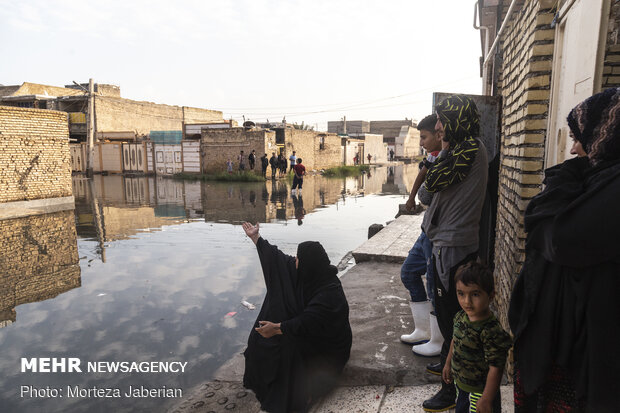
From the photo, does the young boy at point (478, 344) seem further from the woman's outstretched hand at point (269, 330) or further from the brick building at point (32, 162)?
the brick building at point (32, 162)

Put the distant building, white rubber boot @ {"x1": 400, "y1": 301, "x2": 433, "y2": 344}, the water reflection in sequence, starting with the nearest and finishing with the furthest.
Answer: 1. white rubber boot @ {"x1": 400, "y1": 301, "x2": 433, "y2": 344}
2. the water reflection
3. the distant building

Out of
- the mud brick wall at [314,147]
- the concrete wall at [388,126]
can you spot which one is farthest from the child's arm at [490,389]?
the concrete wall at [388,126]

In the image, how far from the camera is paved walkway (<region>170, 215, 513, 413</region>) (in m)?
2.58

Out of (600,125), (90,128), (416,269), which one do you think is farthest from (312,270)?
(90,128)

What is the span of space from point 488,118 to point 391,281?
2.09 metres

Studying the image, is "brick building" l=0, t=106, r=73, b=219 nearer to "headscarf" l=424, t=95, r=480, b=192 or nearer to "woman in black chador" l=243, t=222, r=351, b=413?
"woman in black chador" l=243, t=222, r=351, b=413

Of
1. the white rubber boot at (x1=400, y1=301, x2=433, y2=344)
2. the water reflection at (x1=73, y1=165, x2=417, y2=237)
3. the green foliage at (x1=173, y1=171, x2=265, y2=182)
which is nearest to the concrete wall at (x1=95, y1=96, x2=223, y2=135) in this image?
the green foliage at (x1=173, y1=171, x2=265, y2=182)

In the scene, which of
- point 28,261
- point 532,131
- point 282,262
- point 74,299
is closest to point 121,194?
point 28,261

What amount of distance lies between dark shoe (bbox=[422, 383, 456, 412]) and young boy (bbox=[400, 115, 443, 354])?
1.20 feet

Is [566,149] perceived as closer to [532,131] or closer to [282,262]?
[532,131]

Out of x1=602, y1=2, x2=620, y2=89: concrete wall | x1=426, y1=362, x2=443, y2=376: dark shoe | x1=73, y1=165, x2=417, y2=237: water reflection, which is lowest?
x1=73, y1=165, x2=417, y2=237: water reflection

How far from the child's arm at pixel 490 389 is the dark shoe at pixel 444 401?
1.96 feet

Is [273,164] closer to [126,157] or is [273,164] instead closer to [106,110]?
[126,157]

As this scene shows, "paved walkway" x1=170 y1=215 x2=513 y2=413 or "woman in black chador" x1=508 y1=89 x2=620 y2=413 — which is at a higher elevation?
"woman in black chador" x1=508 y1=89 x2=620 y2=413
